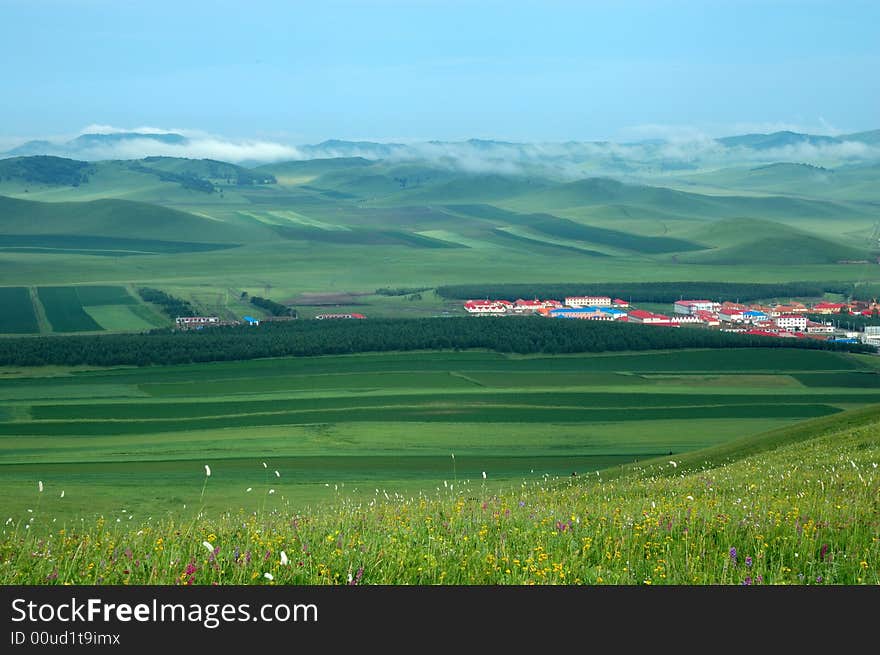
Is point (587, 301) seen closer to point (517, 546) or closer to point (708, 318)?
point (708, 318)

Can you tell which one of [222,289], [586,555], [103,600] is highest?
[103,600]

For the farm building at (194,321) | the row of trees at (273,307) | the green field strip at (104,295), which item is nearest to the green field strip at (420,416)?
the farm building at (194,321)

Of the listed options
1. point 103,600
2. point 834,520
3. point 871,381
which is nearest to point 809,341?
point 871,381

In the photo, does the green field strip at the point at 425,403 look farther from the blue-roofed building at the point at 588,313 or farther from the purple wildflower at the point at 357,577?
the blue-roofed building at the point at 588,313

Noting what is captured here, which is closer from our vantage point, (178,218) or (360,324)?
(360,324)

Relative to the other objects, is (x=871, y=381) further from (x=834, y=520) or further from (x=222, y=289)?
(x=222, y=289)
